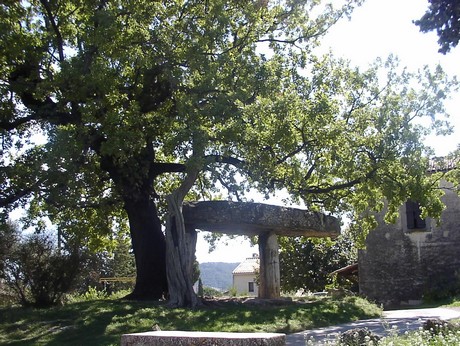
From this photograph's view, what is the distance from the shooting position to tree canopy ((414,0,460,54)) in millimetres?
8406

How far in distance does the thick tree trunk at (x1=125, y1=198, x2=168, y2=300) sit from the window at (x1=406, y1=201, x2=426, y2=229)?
1414 cm

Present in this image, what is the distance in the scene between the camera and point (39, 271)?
15594mm

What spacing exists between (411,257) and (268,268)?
11738 millimetres

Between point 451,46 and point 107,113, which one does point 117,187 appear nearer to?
point 107,113

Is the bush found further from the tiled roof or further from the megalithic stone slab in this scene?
the tiled roof

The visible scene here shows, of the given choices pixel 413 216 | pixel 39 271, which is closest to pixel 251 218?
pixel 39 271

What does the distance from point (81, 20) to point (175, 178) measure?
7405mm

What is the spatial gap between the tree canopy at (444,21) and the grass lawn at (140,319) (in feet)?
20.1

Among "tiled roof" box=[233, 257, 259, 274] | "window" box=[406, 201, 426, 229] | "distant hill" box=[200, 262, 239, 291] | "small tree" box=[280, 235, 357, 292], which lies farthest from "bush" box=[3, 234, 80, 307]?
"distant hill" box=[200, 262, 239, 291]

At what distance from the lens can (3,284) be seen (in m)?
16.6

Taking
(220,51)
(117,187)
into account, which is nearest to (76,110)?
(117,187)

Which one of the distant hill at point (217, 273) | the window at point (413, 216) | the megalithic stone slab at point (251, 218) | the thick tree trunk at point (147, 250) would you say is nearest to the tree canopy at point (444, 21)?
the megalithic stone slab at point (251, 218)

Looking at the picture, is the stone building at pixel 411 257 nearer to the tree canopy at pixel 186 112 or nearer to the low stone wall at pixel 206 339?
the tree canopy at pixel 186 112

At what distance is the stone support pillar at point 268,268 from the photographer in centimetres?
1680
